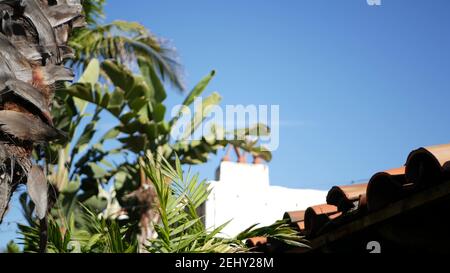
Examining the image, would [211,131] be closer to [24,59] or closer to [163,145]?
[163,145]

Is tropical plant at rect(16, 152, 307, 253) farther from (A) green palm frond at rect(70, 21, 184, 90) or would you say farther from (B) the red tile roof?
(A) green palm frond at rect(70, 21, 184, 90)

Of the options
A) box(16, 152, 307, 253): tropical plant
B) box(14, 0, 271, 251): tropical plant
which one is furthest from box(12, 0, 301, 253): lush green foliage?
box(16, 152, 307, 253): tropical plant

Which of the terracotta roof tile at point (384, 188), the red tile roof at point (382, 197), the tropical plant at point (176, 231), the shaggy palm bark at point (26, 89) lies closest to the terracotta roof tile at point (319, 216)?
the red tile roof at point (382, 197)

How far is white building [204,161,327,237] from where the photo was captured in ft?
38.8

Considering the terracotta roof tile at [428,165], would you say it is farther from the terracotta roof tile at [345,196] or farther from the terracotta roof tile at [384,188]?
the terracotta roof tile at [345,196]

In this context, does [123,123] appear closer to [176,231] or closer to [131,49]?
[131,49]

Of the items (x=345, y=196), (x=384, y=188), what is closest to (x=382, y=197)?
(x=384, y=188)

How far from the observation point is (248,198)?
40.1 feet

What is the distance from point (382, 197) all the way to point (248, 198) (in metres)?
7.93

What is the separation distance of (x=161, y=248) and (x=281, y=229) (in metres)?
1.02

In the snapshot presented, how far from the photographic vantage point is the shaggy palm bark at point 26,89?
3.85 meters

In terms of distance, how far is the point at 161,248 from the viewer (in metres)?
4.90

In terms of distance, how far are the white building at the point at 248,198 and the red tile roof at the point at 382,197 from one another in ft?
20.1
